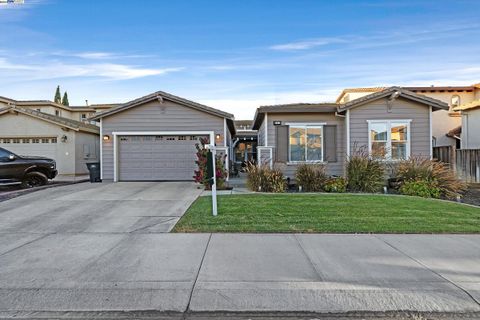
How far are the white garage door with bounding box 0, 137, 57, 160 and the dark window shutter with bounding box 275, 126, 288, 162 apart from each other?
1347 cm

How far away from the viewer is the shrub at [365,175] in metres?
12.7

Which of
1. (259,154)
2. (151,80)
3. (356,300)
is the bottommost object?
(356,300)

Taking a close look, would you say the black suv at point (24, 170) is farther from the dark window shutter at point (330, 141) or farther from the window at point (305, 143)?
the dark window shutter at point (330, 141)

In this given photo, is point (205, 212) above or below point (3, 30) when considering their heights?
below

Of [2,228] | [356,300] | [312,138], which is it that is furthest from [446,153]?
[2,228]

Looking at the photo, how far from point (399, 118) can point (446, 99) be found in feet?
49.3

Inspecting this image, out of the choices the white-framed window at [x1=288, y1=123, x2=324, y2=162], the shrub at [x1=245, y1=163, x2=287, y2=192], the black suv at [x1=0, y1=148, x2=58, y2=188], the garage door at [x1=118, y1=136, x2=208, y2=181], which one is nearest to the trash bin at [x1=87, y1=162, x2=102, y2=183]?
the garage door at [x1=118, y1=136, x2=208, y2=181]

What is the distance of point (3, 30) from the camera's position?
1463cm

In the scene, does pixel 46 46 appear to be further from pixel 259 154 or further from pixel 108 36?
pixel 259 154

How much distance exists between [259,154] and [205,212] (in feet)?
21.6

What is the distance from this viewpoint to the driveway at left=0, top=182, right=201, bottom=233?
734 centimetres

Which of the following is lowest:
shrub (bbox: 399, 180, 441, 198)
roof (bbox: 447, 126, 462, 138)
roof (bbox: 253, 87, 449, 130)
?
shrub (bbox: 399, 180, 441, 198)

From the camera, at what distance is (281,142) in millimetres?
15547

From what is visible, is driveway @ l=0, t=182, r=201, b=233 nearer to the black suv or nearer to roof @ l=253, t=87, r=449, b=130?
the black suv
